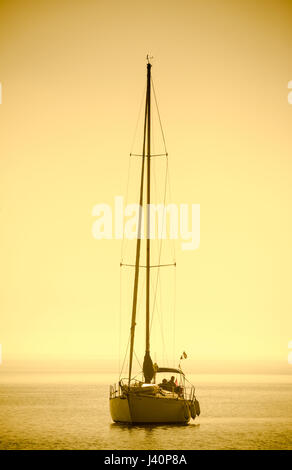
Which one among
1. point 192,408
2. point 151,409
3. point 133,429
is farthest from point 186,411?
point 133,429

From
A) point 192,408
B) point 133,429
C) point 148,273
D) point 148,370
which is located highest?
point 148,273

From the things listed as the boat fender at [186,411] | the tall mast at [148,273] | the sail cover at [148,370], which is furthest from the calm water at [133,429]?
the tall mast at [148,273]

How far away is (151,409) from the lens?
5647 centimetres

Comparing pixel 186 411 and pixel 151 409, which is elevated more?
pixel 151 409

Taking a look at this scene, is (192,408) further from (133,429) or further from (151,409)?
(151,409)

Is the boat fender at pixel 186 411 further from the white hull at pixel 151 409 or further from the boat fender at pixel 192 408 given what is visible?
the boat fender at pixel 192 408

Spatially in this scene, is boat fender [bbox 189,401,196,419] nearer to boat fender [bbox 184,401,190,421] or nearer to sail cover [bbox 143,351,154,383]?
boat fender [bbox 184,401,190,421]

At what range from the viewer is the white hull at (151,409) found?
56375 millimetres

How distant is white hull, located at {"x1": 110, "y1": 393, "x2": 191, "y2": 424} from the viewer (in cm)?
5638

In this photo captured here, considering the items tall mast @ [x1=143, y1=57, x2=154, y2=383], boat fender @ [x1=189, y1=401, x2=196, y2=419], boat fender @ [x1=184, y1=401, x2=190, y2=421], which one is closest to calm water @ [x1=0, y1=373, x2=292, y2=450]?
boat fender @ [x1=184, y1=401, x2=190, y2=421]
